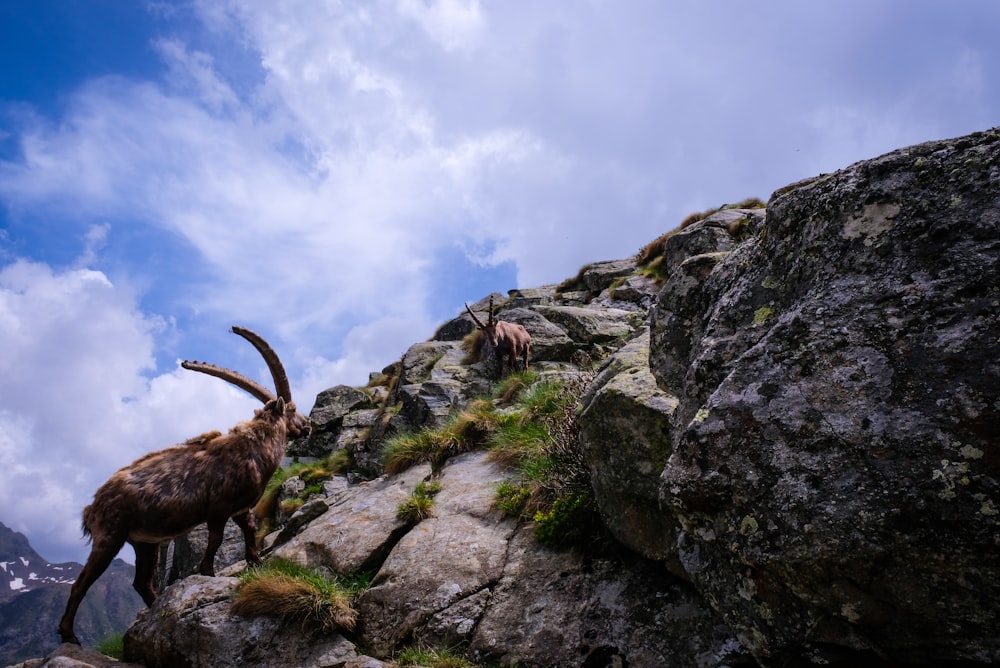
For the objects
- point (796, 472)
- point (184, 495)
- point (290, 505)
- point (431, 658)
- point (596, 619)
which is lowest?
point (431, 658)

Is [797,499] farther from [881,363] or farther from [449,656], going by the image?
[449,656]

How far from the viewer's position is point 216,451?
26.9ft

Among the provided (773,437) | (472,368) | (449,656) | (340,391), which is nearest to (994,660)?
(773,437)

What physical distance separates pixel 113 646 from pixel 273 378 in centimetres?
409

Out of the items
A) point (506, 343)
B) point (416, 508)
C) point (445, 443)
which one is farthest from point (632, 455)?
point (506, 343)

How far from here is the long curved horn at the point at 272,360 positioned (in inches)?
349

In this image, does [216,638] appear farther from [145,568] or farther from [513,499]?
[513,499]

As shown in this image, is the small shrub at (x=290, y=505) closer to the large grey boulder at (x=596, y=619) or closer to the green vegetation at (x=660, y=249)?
the large grey boulder at (x=596, y=619)

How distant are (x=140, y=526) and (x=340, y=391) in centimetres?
1350

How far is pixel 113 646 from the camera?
7629mm

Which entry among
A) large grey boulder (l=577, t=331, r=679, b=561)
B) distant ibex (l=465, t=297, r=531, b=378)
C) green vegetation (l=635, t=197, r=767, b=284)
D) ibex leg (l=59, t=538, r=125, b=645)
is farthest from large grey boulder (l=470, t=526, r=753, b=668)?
green vegetation (l=635, t=197, r=767, b=284)

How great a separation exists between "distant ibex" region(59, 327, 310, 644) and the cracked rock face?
6826 millimetres

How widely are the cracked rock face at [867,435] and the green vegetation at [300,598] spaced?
4670mm

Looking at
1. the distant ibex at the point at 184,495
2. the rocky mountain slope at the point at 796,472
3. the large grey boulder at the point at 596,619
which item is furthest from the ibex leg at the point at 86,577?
the large grey boulder at the point at 596,619
